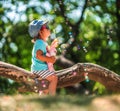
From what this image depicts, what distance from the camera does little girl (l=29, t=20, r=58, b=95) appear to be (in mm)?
4348

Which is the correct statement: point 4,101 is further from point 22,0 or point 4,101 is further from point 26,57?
point 26,57

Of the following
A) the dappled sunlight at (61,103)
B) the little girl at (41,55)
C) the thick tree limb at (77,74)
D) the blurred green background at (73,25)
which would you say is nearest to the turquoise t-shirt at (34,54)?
the little girl at (41,55)

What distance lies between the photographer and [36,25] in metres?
4.51

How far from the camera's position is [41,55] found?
14.2 ft

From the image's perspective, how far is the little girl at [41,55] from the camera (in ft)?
14.3

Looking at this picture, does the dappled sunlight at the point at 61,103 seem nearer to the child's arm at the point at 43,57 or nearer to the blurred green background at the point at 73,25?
the child's arm at the point at 43,57

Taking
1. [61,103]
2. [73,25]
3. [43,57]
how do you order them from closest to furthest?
[61,103] < [43,57] < [73,25]

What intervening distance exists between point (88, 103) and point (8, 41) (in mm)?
13454

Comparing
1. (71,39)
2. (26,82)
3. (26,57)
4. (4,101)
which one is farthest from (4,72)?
(26,57)

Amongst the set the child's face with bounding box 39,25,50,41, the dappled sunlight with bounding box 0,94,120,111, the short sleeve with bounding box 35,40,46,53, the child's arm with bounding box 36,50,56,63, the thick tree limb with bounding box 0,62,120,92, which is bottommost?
the thick tree limb with bounding box 0,62,120,92

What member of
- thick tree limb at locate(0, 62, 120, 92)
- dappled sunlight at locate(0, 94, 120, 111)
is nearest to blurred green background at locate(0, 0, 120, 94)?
thick tree limb at locate(0, 62, 120, 92)

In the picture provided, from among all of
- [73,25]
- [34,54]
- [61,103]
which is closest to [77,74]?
[34,54]

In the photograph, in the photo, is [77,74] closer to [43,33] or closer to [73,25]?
[43,33]

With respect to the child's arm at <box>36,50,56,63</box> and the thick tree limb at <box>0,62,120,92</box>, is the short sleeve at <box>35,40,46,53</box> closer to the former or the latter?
the child's arm at <box>36,50,56,63</box>
